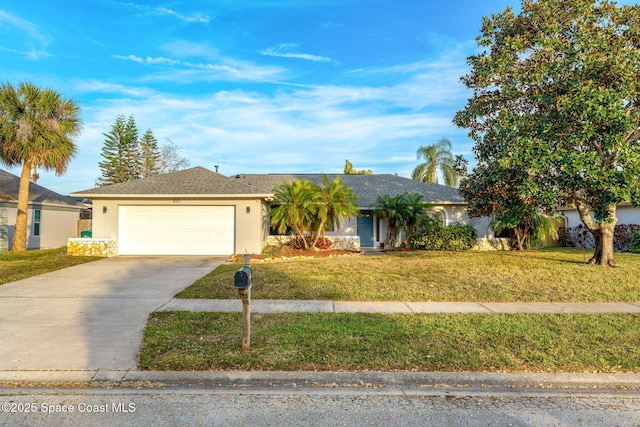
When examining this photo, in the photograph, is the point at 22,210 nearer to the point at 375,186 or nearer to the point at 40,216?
the point at 40,216

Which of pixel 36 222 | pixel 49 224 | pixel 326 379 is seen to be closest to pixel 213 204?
pixel 36 222

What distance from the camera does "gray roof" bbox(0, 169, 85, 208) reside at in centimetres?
1895

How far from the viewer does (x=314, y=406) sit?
3627 millimetres

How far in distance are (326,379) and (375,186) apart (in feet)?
61.2

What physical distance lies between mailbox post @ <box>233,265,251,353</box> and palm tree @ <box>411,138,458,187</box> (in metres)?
27.2

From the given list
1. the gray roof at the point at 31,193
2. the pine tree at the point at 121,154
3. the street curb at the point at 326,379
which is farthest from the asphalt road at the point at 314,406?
the pine tree at the point at 121,154

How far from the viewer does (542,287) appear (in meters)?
9.07

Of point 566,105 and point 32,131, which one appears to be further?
point 32,131

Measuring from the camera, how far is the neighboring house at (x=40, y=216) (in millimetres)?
18219

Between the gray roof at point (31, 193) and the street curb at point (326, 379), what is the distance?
18210 millimetres

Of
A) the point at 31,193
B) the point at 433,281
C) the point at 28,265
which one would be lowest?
the point at 433,281

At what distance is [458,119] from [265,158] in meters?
15.8

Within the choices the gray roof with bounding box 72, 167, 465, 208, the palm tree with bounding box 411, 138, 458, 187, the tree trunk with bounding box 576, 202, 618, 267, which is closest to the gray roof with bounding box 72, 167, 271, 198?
the gray roof with bounding box 72, 167, 465, 208

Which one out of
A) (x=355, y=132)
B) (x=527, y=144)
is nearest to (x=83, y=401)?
(x=527, y=144)
